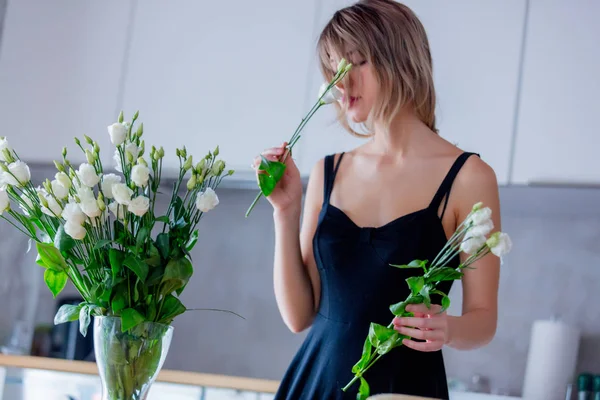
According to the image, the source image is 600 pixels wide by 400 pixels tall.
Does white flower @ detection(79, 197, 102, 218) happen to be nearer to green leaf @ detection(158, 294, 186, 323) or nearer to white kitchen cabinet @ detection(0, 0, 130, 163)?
green leaf @ detection(158, 294, 186, 323)

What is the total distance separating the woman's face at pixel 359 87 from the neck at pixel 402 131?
5cm

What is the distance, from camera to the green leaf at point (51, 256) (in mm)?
954

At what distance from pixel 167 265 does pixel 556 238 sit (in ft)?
6.50

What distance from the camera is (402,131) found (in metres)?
1.47

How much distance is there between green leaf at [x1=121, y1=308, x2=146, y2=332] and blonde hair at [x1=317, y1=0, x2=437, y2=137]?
0.63 m

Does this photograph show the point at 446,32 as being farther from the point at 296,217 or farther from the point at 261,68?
the point at 296,217

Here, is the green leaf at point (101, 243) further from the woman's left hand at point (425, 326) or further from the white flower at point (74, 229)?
the woman's left hand at point (425, 326)

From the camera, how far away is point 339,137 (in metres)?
2.64

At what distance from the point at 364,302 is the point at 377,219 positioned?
15 centimetres

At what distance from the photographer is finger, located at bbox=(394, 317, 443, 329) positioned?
98 cm

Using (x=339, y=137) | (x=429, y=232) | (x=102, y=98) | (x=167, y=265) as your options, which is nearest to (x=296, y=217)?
(x=429, y=232)

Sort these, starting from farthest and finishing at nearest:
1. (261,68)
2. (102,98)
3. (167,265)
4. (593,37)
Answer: (102,98), (261,68), (593,37), (167,265)

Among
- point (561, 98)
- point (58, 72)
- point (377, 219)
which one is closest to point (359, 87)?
point (377, 219)

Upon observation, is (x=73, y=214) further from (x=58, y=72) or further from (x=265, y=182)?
(x=58, y=72)
